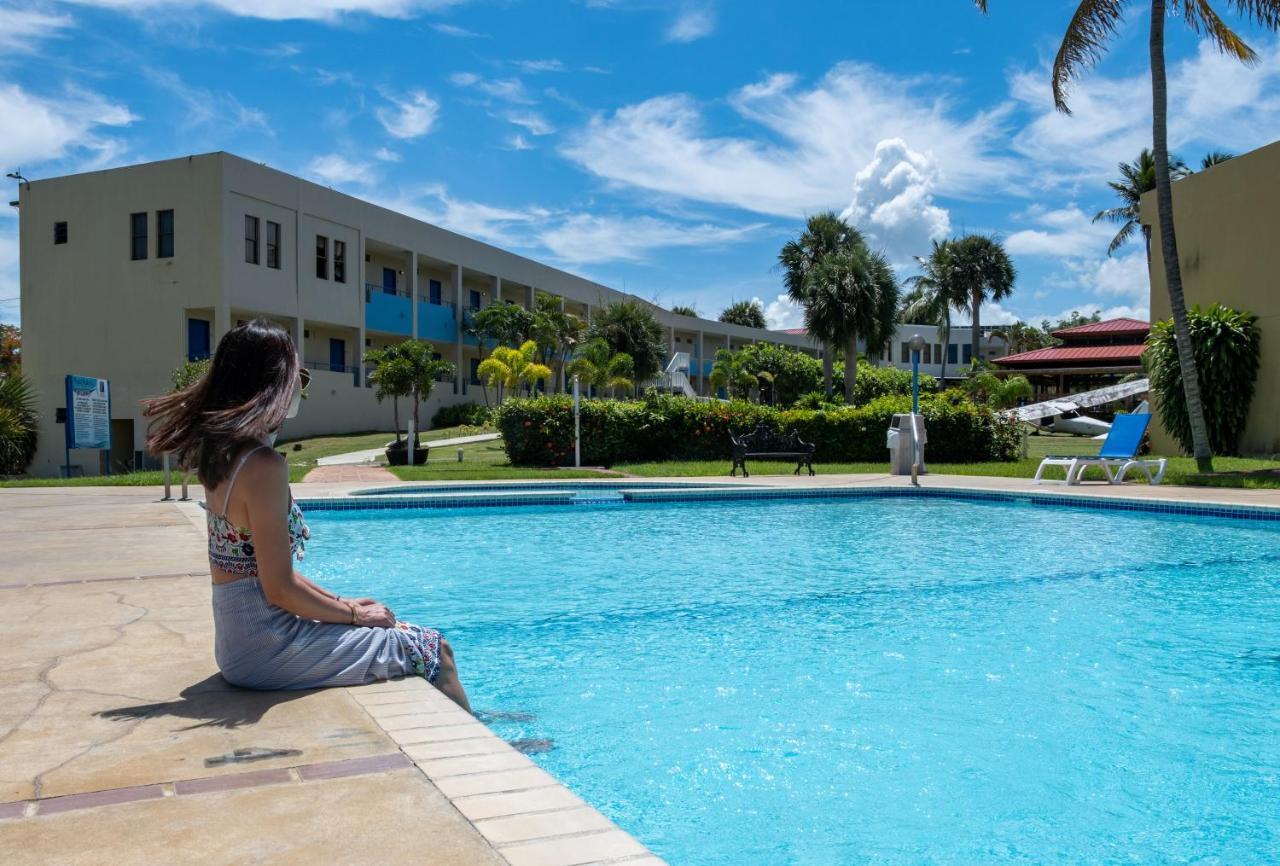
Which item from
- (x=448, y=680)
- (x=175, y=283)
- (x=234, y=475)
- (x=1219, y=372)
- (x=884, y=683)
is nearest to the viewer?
(x=234, y=475)

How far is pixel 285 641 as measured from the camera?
3.16 m

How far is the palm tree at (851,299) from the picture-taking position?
33156 millimetres

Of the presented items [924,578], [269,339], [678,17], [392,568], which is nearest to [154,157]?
[678,17]

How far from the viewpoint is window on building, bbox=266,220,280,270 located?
28.3 m

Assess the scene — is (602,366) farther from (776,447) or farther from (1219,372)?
(1219,372)

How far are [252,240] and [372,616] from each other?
27215 mm

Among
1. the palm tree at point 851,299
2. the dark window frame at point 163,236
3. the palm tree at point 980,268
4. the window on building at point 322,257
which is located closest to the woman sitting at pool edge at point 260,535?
the dark window frame at point 163,236

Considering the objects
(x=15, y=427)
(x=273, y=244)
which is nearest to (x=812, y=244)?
(x=273, y=244)

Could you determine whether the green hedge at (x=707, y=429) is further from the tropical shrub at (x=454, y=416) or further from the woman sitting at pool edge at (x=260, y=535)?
the tropical shrub at (x=454, y=416)

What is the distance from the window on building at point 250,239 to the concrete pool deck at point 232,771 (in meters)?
25.2

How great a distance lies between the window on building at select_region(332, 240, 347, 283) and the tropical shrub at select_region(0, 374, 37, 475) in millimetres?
9652

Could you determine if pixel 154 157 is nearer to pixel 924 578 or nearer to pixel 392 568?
pixel 392 568

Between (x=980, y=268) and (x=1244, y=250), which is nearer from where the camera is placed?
(x=1244, y=250)

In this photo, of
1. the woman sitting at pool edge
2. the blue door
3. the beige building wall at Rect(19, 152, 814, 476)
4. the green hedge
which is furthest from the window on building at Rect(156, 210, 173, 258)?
the woman sitting at pool edge
